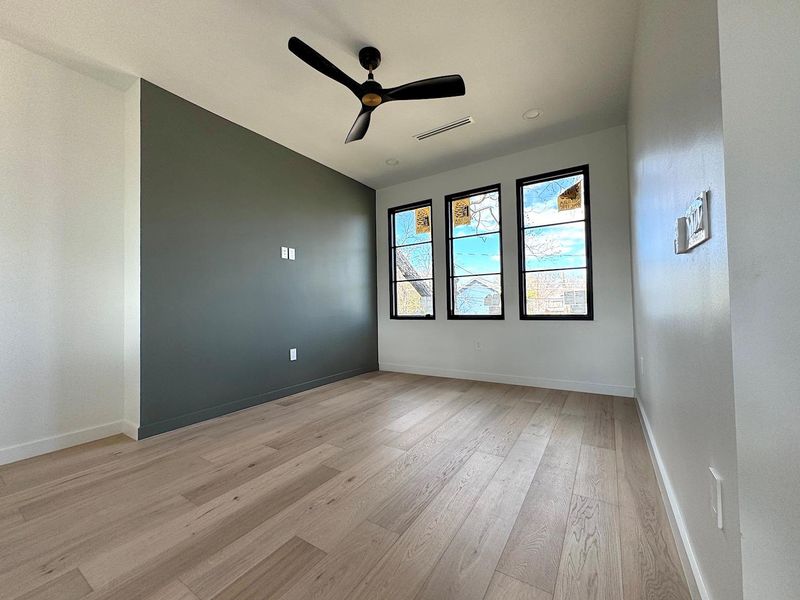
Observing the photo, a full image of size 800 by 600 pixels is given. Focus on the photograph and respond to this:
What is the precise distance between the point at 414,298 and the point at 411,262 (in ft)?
1.74

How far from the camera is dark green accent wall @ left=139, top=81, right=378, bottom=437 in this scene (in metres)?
2.46

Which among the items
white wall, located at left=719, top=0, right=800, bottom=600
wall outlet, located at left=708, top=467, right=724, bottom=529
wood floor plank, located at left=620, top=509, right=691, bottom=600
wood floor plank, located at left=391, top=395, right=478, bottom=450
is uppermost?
white wall, located at left=719, top=0, right=800, bottom=600

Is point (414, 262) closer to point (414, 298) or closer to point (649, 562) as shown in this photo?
point (414, 298)

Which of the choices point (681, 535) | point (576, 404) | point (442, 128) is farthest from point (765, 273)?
point (442, 128)

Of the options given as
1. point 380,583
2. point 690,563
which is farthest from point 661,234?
point 380,583

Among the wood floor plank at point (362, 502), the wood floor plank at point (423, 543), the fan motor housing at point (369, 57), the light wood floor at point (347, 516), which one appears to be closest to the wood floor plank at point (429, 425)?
the light wood floor at point (347, 516)

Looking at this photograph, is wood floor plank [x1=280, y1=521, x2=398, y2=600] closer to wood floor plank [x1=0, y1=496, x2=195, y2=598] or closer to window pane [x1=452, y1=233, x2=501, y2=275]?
wood floor plank [x1=0, y1=496, x2=195, y2=598]

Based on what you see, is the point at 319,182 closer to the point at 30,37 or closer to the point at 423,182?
the point at 423,182

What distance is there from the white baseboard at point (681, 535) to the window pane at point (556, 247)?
2143mm

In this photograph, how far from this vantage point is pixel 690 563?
1.00 metres

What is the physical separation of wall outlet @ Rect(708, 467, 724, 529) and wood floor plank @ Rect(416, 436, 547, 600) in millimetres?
702

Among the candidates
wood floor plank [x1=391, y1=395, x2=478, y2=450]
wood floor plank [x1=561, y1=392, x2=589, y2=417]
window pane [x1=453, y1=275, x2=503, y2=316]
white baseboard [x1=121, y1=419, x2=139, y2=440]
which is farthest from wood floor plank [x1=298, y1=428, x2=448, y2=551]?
window pane [x1=453, y1=275, x2=503, y2=316]

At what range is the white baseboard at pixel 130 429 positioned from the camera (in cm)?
231

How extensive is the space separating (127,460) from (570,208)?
14.5 ft
